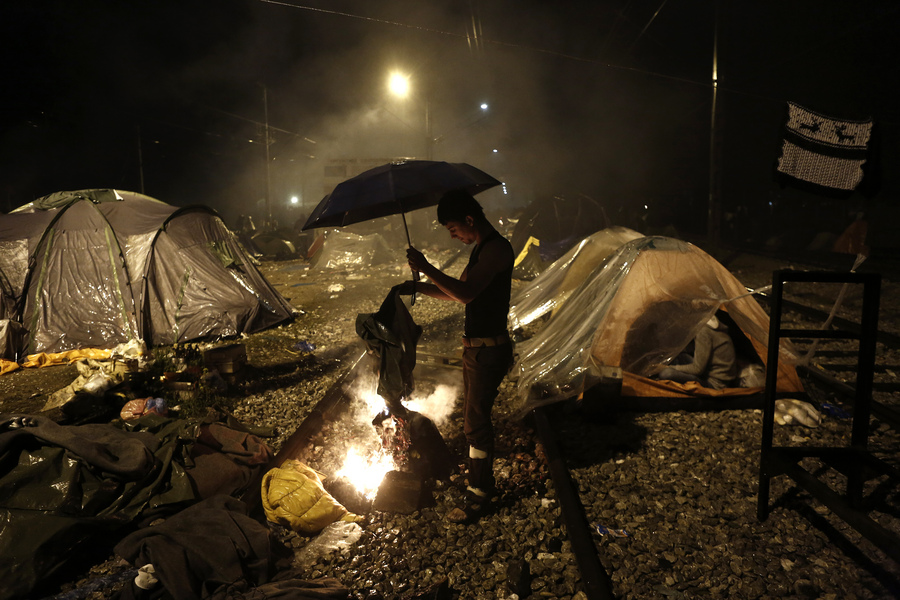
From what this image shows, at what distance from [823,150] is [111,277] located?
9.92 meters

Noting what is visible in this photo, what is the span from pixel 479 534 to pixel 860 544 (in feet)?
8.17

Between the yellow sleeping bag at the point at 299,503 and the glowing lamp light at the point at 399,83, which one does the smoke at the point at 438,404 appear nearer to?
the yellow sleeping bag at the point at 299,503

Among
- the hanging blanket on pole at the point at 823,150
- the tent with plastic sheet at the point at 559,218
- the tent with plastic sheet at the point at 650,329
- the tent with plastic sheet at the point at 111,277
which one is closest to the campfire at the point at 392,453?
→ the tent with plastic sheet at the point at 650,329

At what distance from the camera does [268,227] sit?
90.4 ft

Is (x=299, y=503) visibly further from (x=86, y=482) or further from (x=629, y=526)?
(x=629, y=526)

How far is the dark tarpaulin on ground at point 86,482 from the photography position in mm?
3074

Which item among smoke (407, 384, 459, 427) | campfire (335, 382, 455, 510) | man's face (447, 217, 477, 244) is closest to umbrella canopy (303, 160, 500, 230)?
man's face (447, 217, 477, 244)

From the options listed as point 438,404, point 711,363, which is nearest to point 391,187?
point 438,404

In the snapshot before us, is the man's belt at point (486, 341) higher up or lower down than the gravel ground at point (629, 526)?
higher up

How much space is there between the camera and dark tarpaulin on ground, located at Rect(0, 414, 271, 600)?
3.07 m

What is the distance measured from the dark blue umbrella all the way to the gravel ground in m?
2.25

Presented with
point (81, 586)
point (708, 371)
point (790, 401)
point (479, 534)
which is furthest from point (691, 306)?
point (81, 586)

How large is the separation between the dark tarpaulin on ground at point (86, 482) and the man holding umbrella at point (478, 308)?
1862 mm

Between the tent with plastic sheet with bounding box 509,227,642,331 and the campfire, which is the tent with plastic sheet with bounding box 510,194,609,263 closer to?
the tent with plastic sheet with bounding box 509,227,642,331
